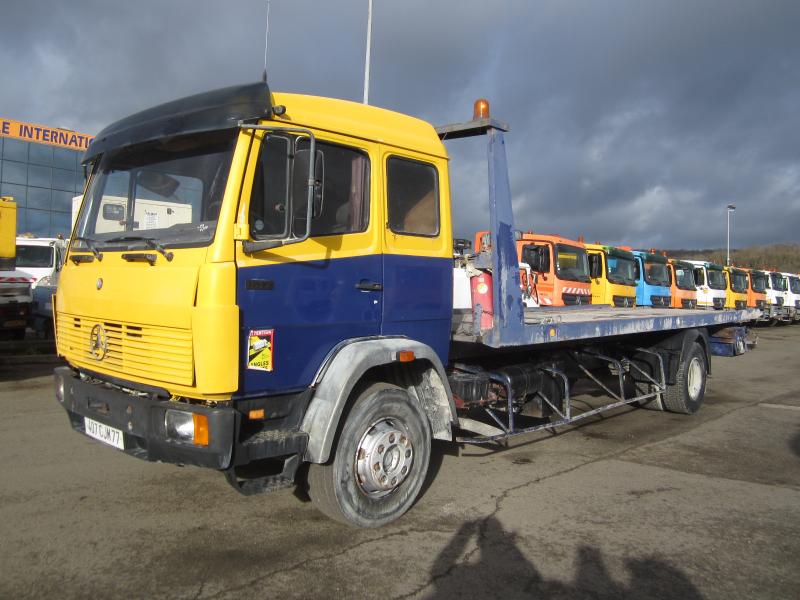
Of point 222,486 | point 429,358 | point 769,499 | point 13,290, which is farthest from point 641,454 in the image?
point 13,290

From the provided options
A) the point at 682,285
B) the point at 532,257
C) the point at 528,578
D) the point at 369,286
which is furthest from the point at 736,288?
the point at 528,578

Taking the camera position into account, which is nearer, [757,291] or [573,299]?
[573,299]

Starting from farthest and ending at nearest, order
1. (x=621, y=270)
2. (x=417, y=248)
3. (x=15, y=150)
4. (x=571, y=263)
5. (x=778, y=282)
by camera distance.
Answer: (x=778, y=282) < (x=15, y=150) < (x=621, y=270) < (x=571, y=263) < (x=417, y=248)

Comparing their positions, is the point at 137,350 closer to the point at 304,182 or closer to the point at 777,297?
the point at 304,182

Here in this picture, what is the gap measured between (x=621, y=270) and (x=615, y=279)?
0.62 meters

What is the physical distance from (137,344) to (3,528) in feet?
5.19

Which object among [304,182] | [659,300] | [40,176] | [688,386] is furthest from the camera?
[40,176]

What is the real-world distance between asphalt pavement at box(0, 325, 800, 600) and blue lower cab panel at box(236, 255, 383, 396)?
3.54 feet

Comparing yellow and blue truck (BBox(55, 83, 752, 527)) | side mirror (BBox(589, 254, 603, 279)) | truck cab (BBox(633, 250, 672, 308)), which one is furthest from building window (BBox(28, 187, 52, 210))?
yellow and blue truck (BBox(55, 83, 752, 527))

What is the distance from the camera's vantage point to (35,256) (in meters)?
14.3

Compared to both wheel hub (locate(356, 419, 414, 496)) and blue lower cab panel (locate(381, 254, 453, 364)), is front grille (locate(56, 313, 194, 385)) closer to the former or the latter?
wheel hub (locate(356, 419, 414, 496))

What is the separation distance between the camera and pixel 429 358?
4.34 m

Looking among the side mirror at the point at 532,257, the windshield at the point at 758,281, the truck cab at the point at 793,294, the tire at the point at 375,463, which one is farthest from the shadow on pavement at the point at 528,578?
the truck cab at the point at 793,294

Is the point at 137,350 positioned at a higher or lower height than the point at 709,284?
lower
